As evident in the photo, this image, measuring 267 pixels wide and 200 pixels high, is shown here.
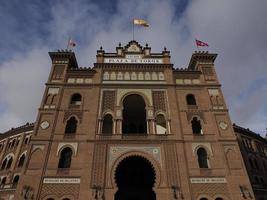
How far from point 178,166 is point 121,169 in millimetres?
6510

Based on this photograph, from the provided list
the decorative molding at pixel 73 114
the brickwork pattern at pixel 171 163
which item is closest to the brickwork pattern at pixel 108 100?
the decorative molding at pixel 73 114

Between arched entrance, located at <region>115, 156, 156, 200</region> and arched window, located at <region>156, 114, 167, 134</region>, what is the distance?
348cm

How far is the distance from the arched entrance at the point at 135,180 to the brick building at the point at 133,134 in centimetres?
10

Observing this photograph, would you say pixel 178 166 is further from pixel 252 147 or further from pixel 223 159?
pixel 252 147

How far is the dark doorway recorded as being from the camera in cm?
2677

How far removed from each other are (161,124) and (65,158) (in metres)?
9.83

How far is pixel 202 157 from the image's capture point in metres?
21.9

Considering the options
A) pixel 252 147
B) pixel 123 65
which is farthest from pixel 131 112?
pixel 252 147

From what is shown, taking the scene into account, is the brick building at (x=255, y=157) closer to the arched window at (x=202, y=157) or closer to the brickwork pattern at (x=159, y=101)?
the arched window at (x=202, y=157)

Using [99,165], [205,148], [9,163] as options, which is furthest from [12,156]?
[205,148]

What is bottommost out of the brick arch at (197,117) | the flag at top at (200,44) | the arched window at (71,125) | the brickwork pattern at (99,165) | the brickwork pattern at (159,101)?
the brickwork pattern at (99,165)

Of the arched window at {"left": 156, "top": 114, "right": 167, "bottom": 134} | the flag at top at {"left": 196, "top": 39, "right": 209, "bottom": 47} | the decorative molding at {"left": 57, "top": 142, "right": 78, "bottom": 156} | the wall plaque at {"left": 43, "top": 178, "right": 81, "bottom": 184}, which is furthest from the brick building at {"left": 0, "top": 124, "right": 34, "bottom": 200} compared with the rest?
the flag at top at {"left": 196, "top": 39, "right": 209, "bottom": 47}

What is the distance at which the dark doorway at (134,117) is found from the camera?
2677 cm

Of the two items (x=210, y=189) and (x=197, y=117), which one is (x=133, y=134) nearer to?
(x=197, y=117)
